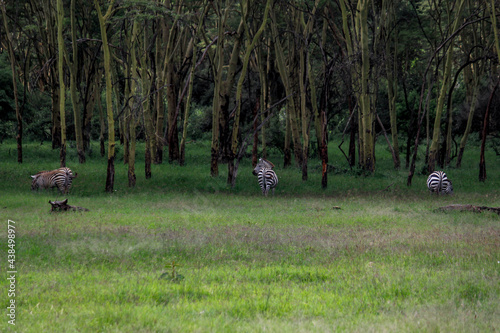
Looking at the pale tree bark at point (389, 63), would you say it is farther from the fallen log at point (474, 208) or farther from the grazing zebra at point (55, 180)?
the grazing zebra at point (55, 180)

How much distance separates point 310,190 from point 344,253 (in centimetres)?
1205

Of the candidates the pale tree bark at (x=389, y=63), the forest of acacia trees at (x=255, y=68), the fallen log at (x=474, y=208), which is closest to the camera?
the fallen log at (x=474, y=208)

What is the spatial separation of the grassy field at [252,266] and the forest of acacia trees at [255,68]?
526 cm

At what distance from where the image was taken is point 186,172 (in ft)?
82.7

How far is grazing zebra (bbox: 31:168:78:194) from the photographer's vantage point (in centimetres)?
2027

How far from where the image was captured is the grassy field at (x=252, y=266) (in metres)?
6.24

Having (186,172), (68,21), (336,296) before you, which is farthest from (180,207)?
(68,21)

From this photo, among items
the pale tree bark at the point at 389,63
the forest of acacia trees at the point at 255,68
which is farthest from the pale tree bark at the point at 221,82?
the pale tree bark at the point at 389,63

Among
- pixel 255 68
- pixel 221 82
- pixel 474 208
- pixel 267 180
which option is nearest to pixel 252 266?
pixel 474 208

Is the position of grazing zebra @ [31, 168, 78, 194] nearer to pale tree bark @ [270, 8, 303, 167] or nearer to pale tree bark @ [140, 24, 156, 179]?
pale tree bark @ [140, 24, 156, 179]

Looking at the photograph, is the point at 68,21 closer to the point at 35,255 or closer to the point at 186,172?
the point at 186,172

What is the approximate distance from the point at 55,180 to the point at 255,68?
591 inches

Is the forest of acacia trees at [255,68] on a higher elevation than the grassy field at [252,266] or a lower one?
higher

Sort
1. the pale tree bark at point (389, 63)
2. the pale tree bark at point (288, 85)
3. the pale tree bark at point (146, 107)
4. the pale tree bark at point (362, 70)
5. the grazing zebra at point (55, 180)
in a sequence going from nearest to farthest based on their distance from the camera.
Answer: the grazing zebra at point (55, 180)
the pale tree bark at point (146, 107)
the pale tree bark at point (362, 70)
the pale tree bark at point (288, 85)
the pale tree bark at point (389, 63)
